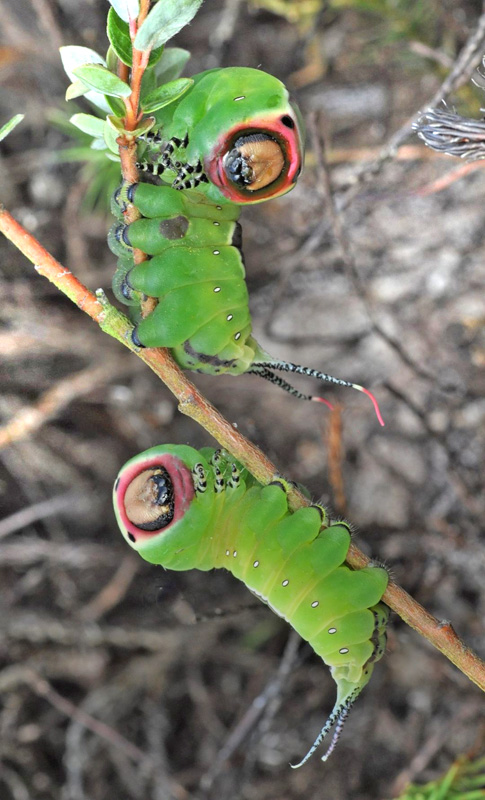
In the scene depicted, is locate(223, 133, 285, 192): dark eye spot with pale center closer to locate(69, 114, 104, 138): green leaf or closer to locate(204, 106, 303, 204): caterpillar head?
locate(204, 106, 303, 204): caterpillar head

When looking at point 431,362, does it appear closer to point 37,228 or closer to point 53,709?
point 37,228

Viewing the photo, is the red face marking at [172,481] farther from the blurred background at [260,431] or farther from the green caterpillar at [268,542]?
the blurred background at [260,431]

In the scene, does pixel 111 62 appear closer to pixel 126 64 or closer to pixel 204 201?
pixel 126 64

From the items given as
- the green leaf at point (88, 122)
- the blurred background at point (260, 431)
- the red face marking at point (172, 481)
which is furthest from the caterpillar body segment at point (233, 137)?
the blurred background at point (260, 431)

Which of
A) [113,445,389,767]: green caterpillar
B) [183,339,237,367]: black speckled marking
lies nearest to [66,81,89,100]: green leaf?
[183,339,237,367]: black speckled marking

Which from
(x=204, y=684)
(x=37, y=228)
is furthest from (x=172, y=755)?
(x=37, y=228)

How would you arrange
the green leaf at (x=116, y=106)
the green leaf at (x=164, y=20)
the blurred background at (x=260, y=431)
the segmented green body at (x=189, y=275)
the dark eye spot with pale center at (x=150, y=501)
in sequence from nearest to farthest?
1. the green leaf at (x=164, y=20)
2. the green leaf at (x=116, y=106)
3. the segmented green body at (x=189, y=275)
4. the dark eye spot with pale center at (x=150, y=501)
5. the blurred background at (x=260, y=431)
